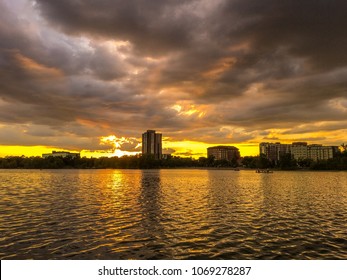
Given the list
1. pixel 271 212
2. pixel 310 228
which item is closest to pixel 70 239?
pixel 310 228

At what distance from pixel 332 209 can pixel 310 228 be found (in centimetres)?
1840

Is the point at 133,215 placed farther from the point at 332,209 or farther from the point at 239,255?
the point at 332,209

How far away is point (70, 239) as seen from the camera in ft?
99.4

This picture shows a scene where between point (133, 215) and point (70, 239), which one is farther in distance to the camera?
point (133, 215)

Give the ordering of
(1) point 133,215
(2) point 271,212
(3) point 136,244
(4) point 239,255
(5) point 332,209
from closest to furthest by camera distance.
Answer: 1. (4) point 239,255
2. (3) point 136,244
3. (1) point 133,215
4. (2) point 271,212
5. (5) point 332,209

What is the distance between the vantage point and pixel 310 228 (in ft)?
120
